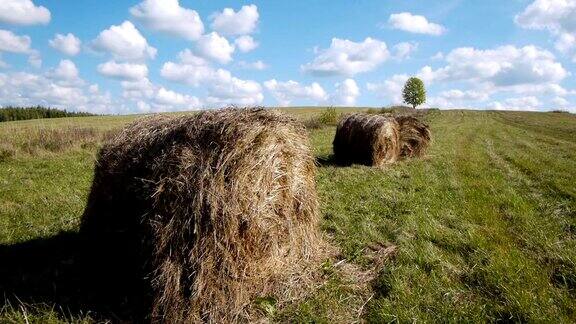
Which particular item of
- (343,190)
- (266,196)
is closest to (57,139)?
(343,190)

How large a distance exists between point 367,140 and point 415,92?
279 ft

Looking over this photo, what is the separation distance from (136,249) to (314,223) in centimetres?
249

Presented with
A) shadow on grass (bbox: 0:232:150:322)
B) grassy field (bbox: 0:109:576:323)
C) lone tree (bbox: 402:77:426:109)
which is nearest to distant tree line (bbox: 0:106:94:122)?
lone tree (bbox: 402:77:426:109)

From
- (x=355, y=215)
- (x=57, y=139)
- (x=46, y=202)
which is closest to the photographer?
(x=355, y=215)

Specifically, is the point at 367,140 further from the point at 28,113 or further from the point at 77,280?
the point at 28,113

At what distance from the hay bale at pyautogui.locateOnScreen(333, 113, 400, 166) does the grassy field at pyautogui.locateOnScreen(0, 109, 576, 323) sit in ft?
2.80

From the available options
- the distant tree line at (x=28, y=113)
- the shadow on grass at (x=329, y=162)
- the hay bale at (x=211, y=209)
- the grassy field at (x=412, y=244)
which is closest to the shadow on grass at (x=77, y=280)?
the grassy field at (x=412, y=244)

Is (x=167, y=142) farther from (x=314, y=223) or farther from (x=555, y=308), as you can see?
(x=555, y=308)

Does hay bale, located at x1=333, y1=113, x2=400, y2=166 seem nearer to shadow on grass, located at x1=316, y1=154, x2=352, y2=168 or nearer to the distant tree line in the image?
shadow on grass, located at x1=316, y1=154, x2=352, y2=168

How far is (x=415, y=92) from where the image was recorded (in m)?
94.9

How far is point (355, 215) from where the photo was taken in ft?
28.5

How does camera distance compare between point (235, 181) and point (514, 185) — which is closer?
point (235, 181)

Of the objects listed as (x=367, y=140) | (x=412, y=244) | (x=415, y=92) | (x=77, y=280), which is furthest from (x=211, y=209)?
(x=415, y=92)

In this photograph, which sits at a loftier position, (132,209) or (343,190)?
(132,209)
